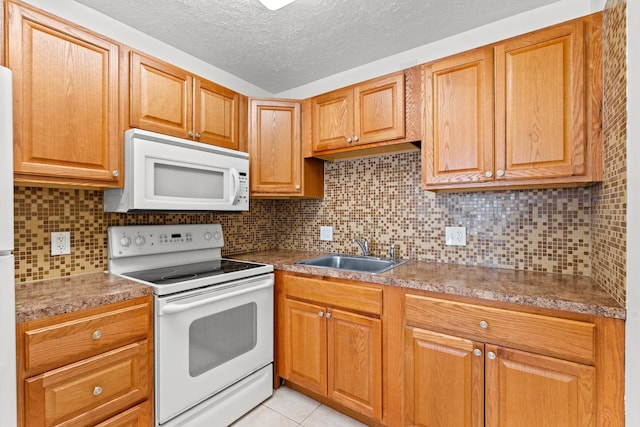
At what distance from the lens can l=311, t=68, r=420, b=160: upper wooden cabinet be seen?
181cm

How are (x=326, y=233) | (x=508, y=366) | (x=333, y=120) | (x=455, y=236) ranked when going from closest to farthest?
(x=508, y=366) < (x=455, y=236) < (x=333, y=120) < (x=326, y=233)

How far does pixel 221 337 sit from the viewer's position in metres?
1.69

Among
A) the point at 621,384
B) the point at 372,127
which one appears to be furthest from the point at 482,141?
the point at 621,384

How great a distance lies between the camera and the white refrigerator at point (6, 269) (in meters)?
0.91

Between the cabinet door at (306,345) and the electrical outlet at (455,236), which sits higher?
the electrical outlet at (455,236)

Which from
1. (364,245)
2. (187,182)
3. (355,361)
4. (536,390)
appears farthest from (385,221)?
(187,182)

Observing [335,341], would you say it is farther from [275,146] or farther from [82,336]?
[275,146]

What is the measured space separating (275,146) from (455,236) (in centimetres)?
142

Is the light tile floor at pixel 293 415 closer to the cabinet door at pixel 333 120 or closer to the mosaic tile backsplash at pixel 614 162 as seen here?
the mosaic tile backsplash at pixel 614 162

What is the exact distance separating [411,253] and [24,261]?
218 cm

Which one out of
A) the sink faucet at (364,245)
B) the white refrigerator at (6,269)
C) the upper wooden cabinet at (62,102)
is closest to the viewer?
the white refrigerator at (6,269)

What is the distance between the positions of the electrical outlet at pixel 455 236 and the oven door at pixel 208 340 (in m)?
1.18

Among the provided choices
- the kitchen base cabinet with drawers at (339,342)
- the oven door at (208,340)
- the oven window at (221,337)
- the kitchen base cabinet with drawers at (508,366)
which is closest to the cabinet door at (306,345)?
the kitchen base cabinet with drawers at (339,342)

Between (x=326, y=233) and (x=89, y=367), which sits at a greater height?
(x=326, y=233)
